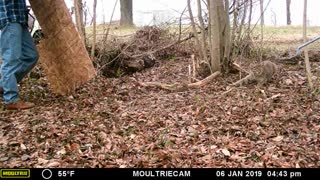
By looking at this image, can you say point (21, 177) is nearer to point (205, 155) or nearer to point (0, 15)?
point (205, 155)

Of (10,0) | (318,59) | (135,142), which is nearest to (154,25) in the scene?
(318,59)

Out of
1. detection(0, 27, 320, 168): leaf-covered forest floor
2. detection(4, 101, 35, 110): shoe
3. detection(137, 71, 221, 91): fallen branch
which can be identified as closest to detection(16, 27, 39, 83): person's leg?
detection(4, 101, 35, 110): shoe

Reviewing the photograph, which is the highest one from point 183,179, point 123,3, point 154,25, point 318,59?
point 123,3

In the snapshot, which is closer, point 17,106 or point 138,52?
point 17,106

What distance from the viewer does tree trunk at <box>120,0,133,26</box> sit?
59.2 ft

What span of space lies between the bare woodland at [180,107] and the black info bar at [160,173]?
9 centimetres

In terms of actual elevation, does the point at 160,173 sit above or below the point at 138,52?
below

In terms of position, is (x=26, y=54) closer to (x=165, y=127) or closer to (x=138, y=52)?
(x=165, y=127)

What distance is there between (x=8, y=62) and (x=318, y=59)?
4805 millimetres

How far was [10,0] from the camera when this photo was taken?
4.24m

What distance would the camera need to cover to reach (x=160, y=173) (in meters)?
2.79

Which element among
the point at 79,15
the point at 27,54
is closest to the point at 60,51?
Answer: the point at 27,54

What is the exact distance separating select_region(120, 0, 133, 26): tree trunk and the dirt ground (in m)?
13.1

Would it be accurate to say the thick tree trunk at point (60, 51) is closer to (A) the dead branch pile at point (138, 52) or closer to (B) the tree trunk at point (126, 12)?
(A) the dead branch pile at point (138, 52)
